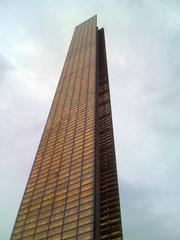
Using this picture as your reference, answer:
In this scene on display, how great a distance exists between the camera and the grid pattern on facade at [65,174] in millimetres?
69188

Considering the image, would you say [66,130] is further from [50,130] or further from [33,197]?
[33,197]

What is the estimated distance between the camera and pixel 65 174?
3329 inches

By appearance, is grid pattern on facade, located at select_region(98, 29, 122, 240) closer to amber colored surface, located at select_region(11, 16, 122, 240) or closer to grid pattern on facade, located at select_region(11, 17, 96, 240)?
amber colored surface, located at select_region(11, 16, 122, 240)

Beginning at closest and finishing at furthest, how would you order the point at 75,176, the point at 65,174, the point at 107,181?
the point at 75,176 < the point at 107,181 < the point at 65,174

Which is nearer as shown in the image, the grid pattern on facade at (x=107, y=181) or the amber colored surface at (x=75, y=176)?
the amber colored surface at (x=75, y=176)

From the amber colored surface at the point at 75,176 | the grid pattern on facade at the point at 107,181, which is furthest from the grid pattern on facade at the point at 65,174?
the grid pattern on facade at the point at 107,181

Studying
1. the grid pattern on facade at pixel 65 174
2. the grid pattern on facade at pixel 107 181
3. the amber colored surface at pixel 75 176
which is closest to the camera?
the amber colored surface at pixel 75 176

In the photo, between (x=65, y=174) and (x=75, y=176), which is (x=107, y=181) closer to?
(x=75, y=176)

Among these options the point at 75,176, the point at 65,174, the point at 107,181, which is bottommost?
the point at 107,181

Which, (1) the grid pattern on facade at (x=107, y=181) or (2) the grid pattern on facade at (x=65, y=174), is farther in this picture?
(1) the grid pattern on facade at (x=107, y=181)

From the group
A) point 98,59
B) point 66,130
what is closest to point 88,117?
point 66,130

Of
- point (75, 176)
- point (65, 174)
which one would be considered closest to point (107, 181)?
point (75, 176)

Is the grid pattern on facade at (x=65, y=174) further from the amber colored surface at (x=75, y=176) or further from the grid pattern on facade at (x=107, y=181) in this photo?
the grid pattern on facade at (x=107, y=181)

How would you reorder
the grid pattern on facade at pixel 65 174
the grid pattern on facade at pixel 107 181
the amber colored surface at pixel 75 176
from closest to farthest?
the amber colored surface at pixel 75 176 → the grid pattern on facade at pixel 65 174 → the grid pattern on facade at pixel 107 181
